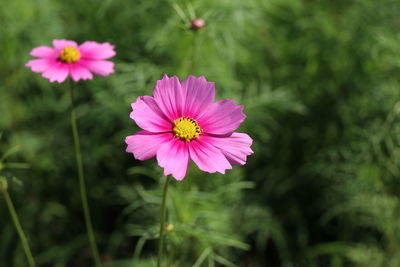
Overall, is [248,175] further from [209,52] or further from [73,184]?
[73,184]

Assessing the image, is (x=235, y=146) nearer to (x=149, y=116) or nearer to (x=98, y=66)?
(x=149, y=116)

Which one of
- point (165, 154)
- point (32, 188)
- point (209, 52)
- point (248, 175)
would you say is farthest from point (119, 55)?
point (165, 154)

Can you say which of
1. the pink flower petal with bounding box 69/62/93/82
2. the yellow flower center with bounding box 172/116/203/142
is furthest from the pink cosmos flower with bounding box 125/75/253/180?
the pink flower petal with bounding box 69/62/93/82

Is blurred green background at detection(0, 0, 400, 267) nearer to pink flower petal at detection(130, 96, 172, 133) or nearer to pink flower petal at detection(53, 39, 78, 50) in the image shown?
pink flower petal at detection(53, 39, 78, 50)

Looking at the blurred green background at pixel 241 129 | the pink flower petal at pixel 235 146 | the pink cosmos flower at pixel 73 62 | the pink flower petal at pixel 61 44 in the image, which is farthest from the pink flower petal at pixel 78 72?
the blurred green background at pixel 241 129

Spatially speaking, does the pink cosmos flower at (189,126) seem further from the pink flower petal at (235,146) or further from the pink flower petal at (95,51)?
the pink flower petal at (95,51)

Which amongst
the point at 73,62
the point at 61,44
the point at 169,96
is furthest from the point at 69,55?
the point at 169,96
